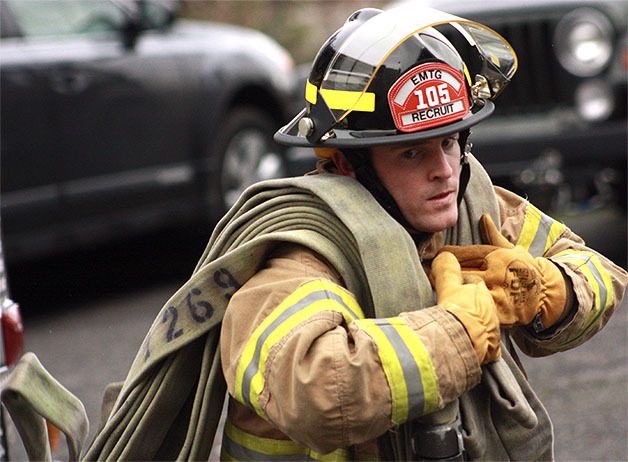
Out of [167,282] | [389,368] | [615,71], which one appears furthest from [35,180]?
[389,368]

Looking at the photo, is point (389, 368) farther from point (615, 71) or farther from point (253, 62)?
point (253, 62)

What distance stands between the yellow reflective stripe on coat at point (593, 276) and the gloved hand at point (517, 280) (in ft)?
0.31

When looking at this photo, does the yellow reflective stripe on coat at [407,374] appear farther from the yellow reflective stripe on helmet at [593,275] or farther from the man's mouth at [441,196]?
the yellow reflective stripe on helmet at [593,275]

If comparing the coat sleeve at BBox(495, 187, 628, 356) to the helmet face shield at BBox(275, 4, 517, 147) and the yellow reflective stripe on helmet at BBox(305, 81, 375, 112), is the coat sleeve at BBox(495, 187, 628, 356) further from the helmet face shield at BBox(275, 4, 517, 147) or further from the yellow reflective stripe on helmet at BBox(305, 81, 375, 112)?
the yellow reflective stripe on helmet at BBox(305, 81, 375, 112)

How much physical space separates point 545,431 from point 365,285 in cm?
52

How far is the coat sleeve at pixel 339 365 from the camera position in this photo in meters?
2.08

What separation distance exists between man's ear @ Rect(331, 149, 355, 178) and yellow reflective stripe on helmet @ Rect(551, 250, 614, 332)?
0.46m

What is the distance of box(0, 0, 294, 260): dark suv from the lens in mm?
6207

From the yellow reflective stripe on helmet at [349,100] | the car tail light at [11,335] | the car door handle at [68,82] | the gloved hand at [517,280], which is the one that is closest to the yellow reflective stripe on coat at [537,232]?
the gloved hand at [517,280]

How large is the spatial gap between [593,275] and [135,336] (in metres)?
3.90

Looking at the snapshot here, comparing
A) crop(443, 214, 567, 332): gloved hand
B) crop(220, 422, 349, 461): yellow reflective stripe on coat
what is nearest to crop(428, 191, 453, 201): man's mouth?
crop(443, 214, 567, 332): gloved hand

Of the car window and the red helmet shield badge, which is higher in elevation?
the red helmet shield badge

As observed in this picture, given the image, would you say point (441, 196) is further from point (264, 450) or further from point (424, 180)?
point (264, 450)

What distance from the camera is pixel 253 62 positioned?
7.71m
